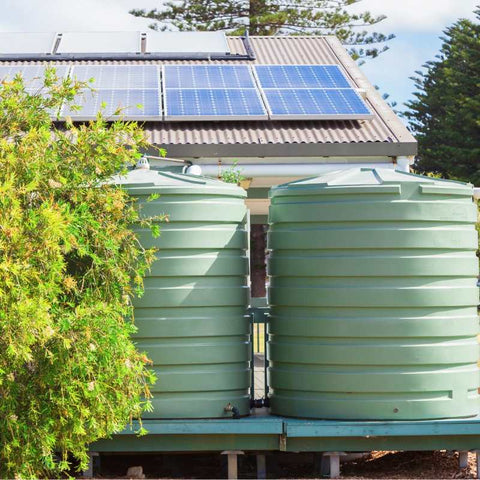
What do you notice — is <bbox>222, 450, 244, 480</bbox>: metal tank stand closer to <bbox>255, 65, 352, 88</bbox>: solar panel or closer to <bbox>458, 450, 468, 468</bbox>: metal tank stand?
<bbox>458, 450, 468, 468</bbox>: metal tank stand

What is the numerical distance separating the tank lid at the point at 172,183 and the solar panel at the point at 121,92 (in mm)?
4801

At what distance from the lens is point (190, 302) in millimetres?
6996

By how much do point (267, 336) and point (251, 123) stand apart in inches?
254

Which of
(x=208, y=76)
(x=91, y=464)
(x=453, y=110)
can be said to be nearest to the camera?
(x=91, y=464)

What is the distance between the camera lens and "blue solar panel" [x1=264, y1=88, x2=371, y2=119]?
13219 mm

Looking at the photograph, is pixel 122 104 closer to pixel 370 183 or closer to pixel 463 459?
→ pixel 370 183

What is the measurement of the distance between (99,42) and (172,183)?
Result: 1036 cm

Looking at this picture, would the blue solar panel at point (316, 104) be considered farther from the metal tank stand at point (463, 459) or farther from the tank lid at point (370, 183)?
the metal tank stand at point (463, 459)

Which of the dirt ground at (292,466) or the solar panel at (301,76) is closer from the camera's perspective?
the dirt ground at (292,466)

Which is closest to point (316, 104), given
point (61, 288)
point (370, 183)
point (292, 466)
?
point (292, 466)

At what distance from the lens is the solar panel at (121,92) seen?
12816 millimetres

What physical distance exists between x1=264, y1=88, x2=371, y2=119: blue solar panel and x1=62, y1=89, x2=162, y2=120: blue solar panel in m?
1.56

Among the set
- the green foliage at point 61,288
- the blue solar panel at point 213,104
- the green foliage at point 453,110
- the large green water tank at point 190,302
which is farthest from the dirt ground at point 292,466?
the green foliage at point 453,110

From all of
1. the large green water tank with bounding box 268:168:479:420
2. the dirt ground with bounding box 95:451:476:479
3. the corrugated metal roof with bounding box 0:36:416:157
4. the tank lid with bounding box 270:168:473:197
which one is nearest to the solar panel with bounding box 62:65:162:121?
the corrugated metal roof with bounding box 0:36:416:157
